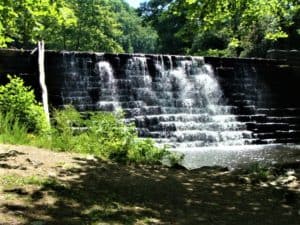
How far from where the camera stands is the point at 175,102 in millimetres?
16859

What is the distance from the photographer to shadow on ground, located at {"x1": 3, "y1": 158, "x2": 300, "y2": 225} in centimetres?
482

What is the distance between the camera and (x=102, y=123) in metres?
10.1

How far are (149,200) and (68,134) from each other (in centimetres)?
401

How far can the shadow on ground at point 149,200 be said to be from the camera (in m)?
4.82

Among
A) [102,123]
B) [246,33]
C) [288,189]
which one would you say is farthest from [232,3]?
[246,33]

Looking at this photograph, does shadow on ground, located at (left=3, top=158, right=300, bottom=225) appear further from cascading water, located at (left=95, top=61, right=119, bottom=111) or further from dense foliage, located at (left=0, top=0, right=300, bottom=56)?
cascading water, located at (left=95, top=61, right=119, bottom=111)

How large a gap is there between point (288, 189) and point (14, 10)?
227 inches

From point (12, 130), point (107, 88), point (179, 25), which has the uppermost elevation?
point (179, 25)

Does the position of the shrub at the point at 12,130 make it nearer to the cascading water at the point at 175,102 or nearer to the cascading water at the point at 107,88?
the cascading water at the point at 107,88

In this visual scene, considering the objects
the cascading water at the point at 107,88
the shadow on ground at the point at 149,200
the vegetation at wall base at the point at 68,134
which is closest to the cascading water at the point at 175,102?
the cascading water at the point at 107,88

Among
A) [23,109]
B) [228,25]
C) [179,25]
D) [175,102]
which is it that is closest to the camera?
[23,109]

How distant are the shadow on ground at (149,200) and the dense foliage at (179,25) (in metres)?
3.45

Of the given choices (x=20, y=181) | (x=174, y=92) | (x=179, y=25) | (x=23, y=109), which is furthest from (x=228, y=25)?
(x=20, y=181)

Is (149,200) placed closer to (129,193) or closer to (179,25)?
(129,193)
